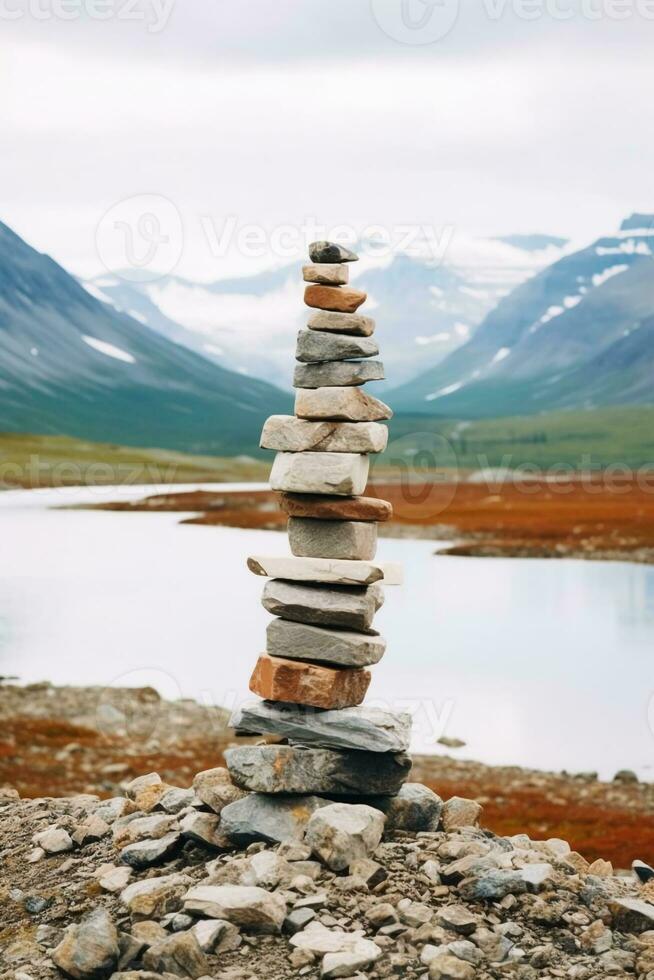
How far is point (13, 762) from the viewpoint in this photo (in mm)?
28266

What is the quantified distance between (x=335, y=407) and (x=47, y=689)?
24299mm

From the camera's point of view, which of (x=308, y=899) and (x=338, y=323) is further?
(x=338, y=323)

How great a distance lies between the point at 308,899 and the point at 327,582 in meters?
3.83

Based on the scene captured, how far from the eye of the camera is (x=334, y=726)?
14.4 metres

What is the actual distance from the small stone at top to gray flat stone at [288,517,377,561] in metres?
3.18

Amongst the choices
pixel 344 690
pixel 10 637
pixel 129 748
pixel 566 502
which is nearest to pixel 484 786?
pixel 129 748

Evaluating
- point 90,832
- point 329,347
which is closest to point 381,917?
point 90,832

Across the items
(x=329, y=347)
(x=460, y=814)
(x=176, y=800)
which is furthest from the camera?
(x=176, y=800)

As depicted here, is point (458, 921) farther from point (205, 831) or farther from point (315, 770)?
point (205, 831)

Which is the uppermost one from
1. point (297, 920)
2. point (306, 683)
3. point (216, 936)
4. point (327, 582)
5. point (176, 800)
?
point (327, 582)

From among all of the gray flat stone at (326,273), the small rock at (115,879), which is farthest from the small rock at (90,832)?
the gray flat stone at (326,273)

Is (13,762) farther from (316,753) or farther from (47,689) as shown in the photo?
(316,753)

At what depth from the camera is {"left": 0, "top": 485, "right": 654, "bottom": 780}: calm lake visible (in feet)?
108

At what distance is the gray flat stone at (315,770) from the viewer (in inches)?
560
